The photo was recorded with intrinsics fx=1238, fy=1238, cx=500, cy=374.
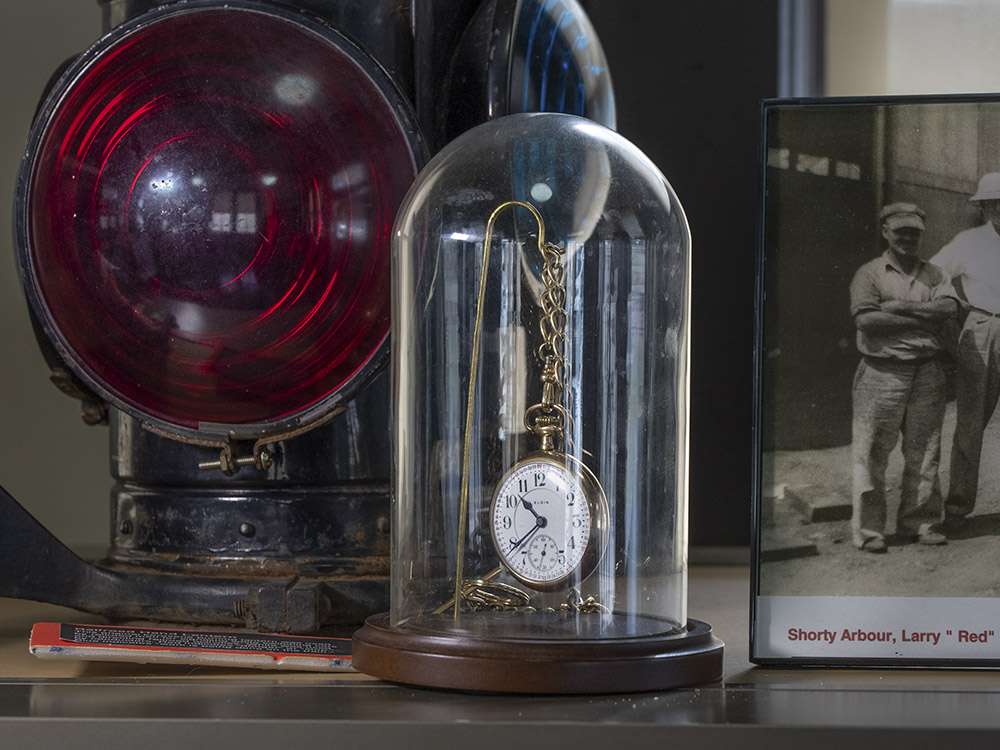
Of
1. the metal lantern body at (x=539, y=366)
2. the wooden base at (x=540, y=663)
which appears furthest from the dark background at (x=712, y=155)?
the wooden base at (x=540, y=663)

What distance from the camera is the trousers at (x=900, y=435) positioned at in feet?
2.26

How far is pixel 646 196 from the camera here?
2.42ft

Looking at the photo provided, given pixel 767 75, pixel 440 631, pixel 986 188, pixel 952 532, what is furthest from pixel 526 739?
pixel 767 75

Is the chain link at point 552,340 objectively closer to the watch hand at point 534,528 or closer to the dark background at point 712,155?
the watch hand at point 534,528

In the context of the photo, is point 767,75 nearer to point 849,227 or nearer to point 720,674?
point 849,227

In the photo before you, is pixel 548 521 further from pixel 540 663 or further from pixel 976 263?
pixel 976 263

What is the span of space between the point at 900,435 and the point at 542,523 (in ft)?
0.68

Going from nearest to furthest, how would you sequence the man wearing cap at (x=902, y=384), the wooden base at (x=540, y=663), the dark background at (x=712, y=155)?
1. the wooden base at (x=540, y=663)
2. the man wearing cap at (x=902, y=384)
3. the dark background at (x=712, y=155)

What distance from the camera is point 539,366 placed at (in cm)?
74

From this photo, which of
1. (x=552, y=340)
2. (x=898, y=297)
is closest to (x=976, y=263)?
(x=898, y=297)

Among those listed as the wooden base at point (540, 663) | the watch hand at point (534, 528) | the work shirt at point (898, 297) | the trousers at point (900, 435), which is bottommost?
the wooden base at point (540, 663)

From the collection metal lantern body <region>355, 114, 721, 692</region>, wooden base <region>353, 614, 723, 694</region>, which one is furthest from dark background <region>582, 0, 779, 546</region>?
wooden base <region>353, 614, 723, 694</region>

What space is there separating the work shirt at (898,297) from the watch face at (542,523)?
183mm

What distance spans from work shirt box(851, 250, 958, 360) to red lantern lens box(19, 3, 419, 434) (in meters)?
0.28
